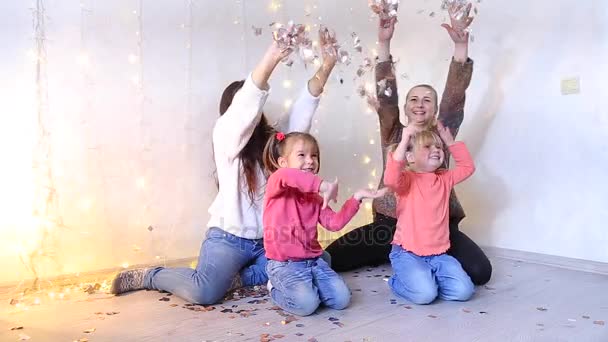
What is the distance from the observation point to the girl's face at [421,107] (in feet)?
6.66

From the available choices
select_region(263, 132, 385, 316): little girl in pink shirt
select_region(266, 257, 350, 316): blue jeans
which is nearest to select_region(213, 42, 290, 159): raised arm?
select_region(263, 132, 385, 316): little girl in pink shirt

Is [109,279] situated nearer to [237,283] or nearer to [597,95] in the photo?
[237,283]

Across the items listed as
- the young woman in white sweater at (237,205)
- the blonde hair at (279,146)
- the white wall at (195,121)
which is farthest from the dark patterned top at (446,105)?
the blonde hair at (279,146)

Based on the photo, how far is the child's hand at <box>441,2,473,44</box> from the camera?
2025 millimetres

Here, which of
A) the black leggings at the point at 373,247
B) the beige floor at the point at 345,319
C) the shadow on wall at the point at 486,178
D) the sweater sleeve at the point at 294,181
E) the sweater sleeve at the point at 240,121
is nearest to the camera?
the beige floor at the point at 345,319

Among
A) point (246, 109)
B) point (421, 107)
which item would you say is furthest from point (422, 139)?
point (246, 109)

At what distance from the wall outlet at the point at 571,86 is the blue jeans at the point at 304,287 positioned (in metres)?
1.33

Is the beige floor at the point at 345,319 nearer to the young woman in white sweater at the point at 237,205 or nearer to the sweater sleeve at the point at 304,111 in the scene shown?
the young woman in white sweater at the point at 237,205

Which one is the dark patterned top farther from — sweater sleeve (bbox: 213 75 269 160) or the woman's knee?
sweater sleeve (bbox: 213 75 269 160)

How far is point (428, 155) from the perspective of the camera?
1.90m

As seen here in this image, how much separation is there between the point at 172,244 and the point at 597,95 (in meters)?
1.85

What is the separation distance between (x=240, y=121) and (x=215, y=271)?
0.50 metres

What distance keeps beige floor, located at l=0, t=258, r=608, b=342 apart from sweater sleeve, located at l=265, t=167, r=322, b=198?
390 mm

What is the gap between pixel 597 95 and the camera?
7.27ft
